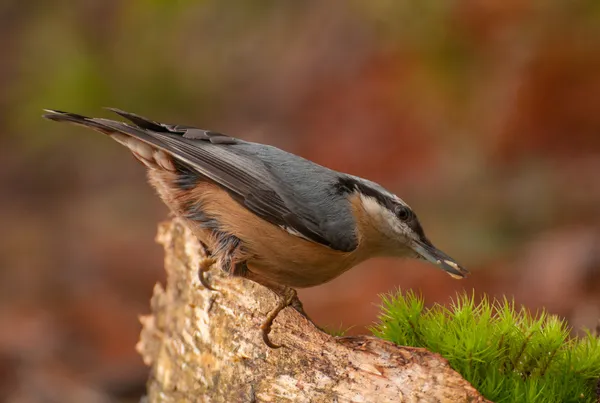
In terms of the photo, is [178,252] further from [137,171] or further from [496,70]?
[137,171]

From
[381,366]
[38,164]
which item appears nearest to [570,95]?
[381,366]

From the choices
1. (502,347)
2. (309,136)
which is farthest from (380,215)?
(309,136)

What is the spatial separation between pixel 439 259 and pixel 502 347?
71cm

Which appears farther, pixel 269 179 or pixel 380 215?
pixel 380 215

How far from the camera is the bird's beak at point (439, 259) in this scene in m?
3.01

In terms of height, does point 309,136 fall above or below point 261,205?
above

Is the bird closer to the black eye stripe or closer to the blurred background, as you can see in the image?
the black eye stripe

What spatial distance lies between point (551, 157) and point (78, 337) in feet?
13.5

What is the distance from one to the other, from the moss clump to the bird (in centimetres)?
33

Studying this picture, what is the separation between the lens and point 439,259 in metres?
3.06

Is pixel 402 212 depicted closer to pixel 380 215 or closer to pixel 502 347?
pixel 380 215

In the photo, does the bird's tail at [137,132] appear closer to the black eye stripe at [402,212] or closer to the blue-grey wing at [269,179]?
the blue-grey wing at [269,179]

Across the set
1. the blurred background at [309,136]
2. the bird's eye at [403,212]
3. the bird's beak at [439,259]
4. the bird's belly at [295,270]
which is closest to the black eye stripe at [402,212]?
the bird's eye at [403,212]

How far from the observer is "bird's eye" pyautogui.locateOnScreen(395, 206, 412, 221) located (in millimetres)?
3027
